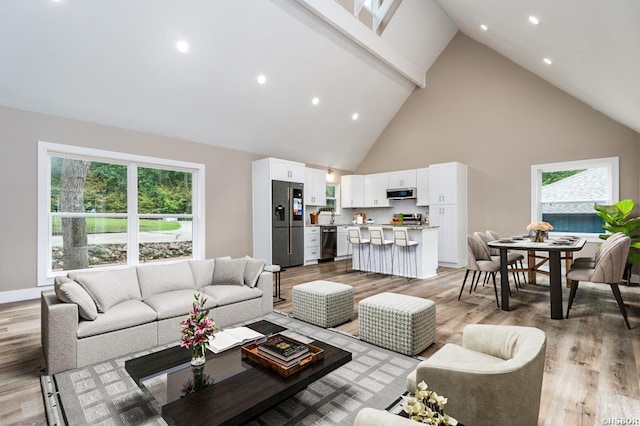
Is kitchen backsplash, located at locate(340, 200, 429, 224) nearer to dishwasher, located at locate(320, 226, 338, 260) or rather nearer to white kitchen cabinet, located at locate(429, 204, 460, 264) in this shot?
white kitchen cabinet, located at locate(429, 204, 460, 264)

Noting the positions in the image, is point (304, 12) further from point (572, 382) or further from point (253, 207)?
point (572, 382)

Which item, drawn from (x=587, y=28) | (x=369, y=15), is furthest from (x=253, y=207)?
(x=587, y=28)

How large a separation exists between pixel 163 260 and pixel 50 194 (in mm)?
2052

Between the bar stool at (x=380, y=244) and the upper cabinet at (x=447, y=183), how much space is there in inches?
84.7

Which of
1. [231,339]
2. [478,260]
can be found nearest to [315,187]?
[478,260]

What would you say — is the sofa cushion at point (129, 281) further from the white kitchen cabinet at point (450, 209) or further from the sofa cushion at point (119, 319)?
the white kitchen cabinet at point (450, 209)

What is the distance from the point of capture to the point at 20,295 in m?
4.46

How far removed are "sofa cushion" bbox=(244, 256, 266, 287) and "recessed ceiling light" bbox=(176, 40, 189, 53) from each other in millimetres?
3309

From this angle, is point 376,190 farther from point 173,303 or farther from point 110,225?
point 173,303

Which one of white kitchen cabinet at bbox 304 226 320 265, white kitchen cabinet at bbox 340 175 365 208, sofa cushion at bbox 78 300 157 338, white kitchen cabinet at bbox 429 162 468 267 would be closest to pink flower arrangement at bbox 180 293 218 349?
sofa cushion at bbox 78 300 157 338

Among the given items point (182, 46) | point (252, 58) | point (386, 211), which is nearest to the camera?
point (182, 46)

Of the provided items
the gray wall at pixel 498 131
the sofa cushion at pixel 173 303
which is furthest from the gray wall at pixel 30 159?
the gray wall at pixel 498 131

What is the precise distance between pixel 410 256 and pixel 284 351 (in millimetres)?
4570

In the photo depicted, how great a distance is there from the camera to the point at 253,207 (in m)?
7.21
